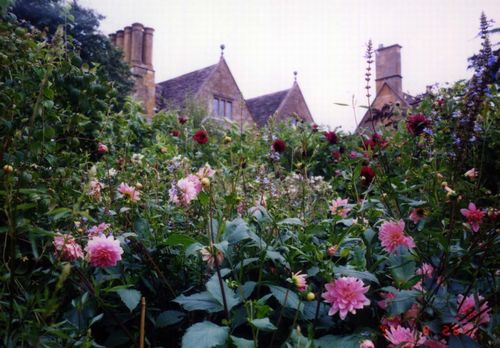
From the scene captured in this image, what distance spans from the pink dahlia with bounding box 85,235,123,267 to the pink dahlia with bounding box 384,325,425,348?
66 cm

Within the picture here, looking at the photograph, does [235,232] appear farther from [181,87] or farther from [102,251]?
[181,87]

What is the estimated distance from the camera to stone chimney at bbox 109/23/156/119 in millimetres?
17578

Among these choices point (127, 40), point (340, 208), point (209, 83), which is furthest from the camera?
point (127, 40)

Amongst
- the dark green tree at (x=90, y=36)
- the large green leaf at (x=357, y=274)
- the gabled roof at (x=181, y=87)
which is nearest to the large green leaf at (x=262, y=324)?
the large green leaf at (x=357, y=274)

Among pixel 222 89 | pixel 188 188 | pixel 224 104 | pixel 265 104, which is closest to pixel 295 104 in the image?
pixel 265 104

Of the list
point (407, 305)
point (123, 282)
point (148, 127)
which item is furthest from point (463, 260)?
point (148, 127)

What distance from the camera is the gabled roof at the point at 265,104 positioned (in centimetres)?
1889

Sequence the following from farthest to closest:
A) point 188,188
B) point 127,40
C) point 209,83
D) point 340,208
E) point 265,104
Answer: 1. point 265,104
2. point 127,40
3. point 209,83
4. point 340,208
5. point 188,188

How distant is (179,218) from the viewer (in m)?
1.62

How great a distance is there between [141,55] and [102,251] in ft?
60.2

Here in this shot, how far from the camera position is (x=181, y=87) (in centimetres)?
1847

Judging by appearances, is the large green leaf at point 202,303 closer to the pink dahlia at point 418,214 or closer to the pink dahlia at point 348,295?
the pink dahlia at point 348,295

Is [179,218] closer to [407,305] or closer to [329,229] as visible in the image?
[329,229]

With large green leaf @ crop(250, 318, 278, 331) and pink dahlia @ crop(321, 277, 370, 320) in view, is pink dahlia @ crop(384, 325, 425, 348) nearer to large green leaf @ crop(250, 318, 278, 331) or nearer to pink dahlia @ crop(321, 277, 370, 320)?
pink dahlia @ crop(321, 277, 370, 320)
